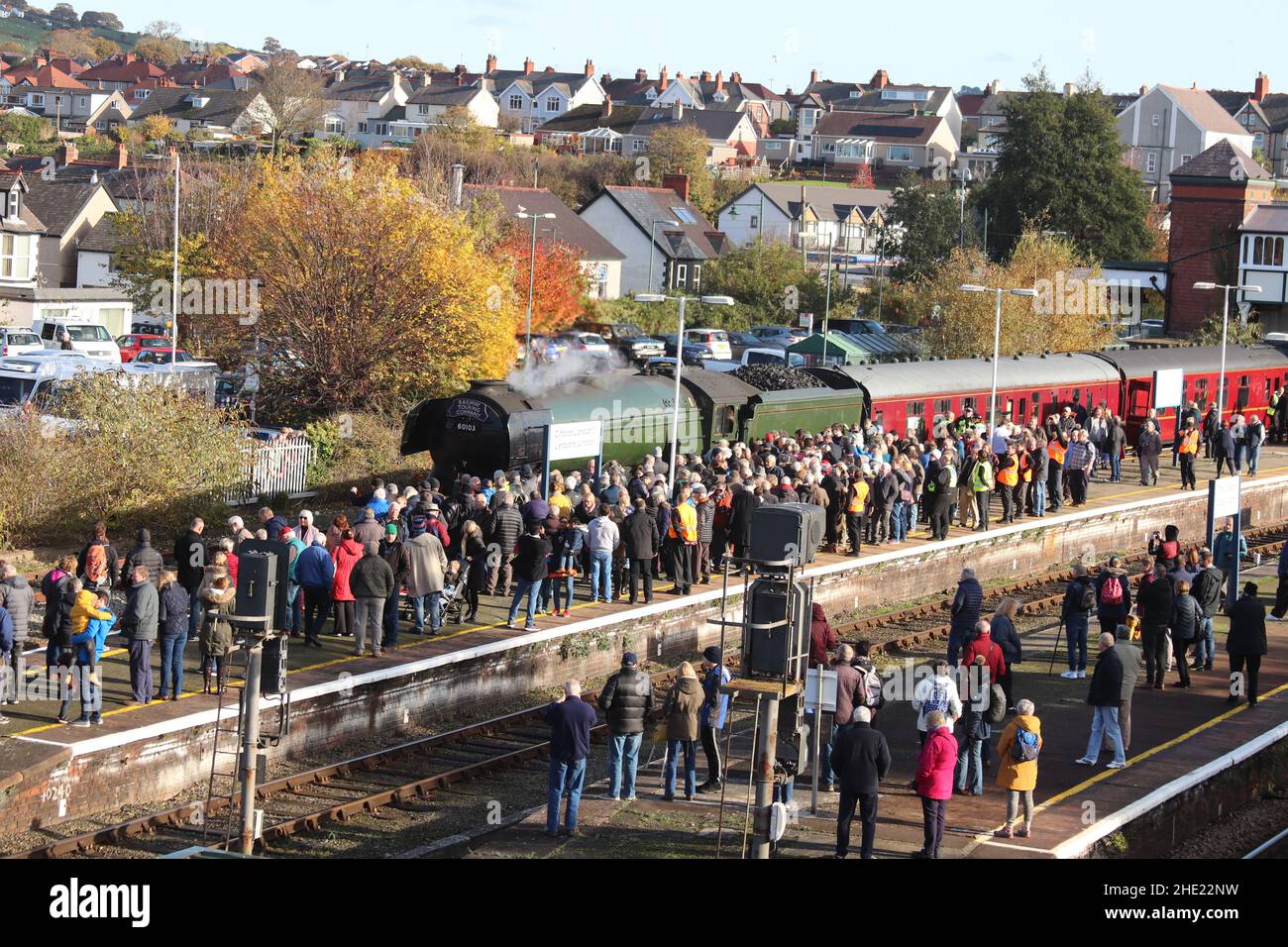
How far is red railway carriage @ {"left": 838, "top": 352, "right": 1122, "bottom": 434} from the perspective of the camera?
33.5m

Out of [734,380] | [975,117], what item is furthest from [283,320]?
[975,117]

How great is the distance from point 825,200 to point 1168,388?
64684mm

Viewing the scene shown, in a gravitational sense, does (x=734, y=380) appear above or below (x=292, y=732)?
above

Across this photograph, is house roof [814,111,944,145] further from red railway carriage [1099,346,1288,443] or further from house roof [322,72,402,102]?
red railway carriage [1099,346,1288,443]

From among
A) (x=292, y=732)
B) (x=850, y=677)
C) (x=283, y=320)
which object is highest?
(x=283, y=320)

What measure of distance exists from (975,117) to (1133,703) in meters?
151

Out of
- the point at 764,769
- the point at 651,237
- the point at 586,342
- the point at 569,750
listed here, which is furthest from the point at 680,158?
the point at 764,769

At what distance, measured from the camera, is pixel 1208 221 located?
64250 mm

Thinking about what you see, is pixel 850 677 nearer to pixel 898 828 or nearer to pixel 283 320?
pixel 898 828

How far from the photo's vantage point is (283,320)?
33.7 m

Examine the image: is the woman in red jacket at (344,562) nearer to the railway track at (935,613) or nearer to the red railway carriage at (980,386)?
the railway track at (935,613)

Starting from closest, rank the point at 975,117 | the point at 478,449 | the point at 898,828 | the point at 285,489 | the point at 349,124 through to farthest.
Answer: the point at 898,828 → the point at 478,449 → the point at 285,489 → the point at 349,124 → the point at 975,117

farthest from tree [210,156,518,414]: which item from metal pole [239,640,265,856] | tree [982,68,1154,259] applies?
tree [982,68,1154,259]

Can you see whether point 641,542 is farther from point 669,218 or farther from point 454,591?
point 669,218
